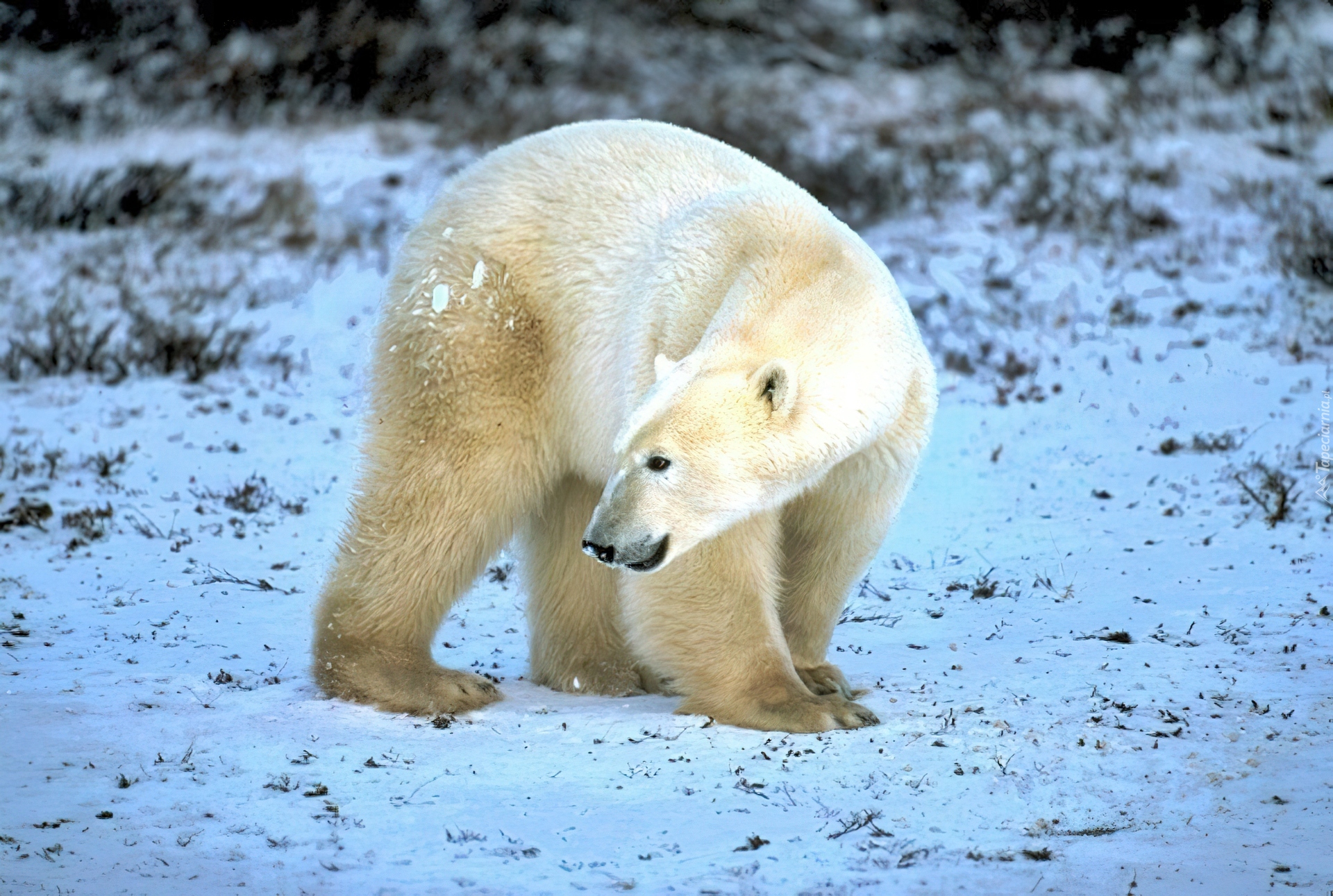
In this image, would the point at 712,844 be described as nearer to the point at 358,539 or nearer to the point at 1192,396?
the point at 358,539

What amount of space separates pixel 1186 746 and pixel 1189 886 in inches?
28.2

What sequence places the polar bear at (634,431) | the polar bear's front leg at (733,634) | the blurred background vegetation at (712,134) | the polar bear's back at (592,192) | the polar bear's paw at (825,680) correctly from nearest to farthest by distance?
the polar bear at (634,431), the polar bear's front leg at (733,634), the polar bear's paw at (825,680), the polar bear's back at (592,192), the blurred background vegetation at (712,134)

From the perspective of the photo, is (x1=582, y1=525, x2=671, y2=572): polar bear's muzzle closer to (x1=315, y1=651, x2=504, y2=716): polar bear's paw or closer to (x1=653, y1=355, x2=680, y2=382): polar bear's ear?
(x1=653, y1=355, x2=680, y2=382): polar bear's ear

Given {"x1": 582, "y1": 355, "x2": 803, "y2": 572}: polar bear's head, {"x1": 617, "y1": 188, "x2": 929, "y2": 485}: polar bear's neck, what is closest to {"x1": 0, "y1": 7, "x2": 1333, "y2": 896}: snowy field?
{"x1": 582, "y1": 355, "x2": 803, "y2": 572}: polar bear's head

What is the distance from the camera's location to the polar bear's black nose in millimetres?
3271

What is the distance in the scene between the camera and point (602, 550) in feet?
10.8

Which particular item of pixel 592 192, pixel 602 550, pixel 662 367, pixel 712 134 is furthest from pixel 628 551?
pixel 712 134

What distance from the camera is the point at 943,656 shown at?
14.2ft

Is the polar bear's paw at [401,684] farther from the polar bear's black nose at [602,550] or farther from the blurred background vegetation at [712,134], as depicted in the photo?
the blurred background vegetation at [712,134]

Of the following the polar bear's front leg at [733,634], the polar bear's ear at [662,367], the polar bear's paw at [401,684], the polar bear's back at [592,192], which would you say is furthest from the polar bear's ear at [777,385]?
the polar bear's paw at [401,684]

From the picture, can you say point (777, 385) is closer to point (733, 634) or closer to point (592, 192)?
point (733, 634)

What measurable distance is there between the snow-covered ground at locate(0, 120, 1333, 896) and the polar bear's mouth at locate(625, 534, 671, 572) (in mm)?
490

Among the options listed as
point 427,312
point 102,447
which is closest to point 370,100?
point 102,447

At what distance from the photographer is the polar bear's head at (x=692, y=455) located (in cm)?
325
